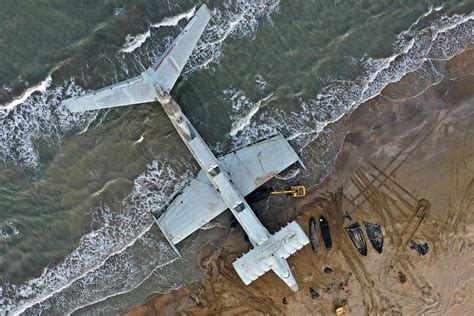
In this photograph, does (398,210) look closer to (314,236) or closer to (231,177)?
(314,236)

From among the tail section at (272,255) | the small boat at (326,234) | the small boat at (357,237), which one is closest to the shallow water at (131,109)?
the small boat at (326,234)

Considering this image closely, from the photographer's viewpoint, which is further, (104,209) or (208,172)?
(104,209)

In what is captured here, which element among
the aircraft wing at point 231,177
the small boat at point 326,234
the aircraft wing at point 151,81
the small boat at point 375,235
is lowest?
the small boat at point 375,235

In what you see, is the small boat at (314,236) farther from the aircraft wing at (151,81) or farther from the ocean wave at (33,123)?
the ocean wave at (33,123)

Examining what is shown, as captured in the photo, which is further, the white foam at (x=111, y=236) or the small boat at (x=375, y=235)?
the small boat at (x=375, y=235)

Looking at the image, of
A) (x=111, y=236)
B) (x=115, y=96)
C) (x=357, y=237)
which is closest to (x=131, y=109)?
(x=115, y=96)

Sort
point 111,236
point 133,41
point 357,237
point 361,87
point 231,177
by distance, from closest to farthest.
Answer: point 231,177
point 133,41
point 111,236
point 357,237
point 361,87

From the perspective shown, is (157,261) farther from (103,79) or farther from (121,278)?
(103,79)
